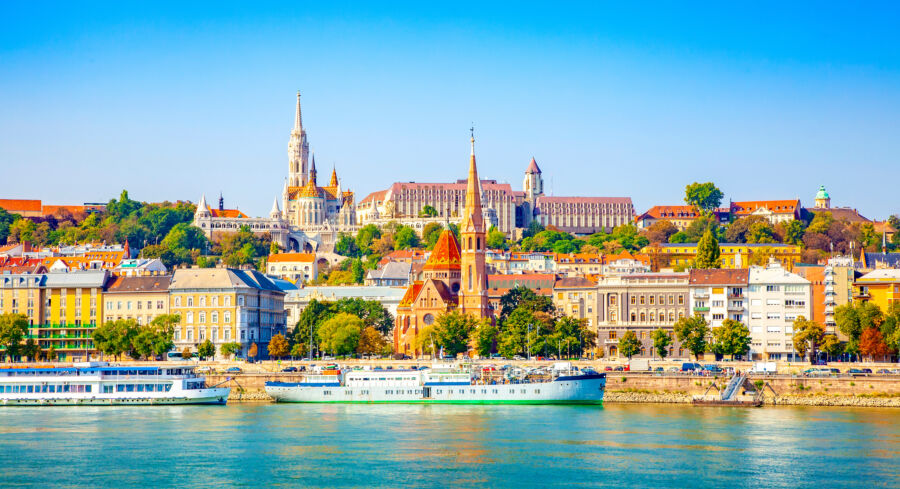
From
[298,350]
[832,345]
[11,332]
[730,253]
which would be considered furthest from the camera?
[730,253]

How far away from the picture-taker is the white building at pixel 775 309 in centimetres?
10225

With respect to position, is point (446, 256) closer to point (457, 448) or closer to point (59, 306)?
point (59, 306)

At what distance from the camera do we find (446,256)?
396 feet

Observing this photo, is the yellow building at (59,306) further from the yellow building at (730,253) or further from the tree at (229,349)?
the yellow building at (730,253)

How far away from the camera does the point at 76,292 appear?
111062 millimetres

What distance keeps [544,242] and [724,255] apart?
42.5 m

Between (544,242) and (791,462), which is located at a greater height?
(544,242)

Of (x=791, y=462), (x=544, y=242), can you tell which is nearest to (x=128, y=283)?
(x=791, y=462)

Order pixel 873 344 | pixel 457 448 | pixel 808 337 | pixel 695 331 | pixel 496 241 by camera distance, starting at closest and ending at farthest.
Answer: pixel 457 448 < pixel 873 344 < pixel 808 337 < pixel 695 331 < pixel 496 241

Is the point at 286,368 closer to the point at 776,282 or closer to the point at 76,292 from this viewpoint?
the point at 76,292

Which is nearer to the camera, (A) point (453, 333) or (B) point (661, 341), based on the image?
(B) point (661, 341)

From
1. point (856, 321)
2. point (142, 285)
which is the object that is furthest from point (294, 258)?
point (856, 321)

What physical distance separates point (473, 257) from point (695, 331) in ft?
73.8

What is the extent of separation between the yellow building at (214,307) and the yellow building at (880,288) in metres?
44.5
